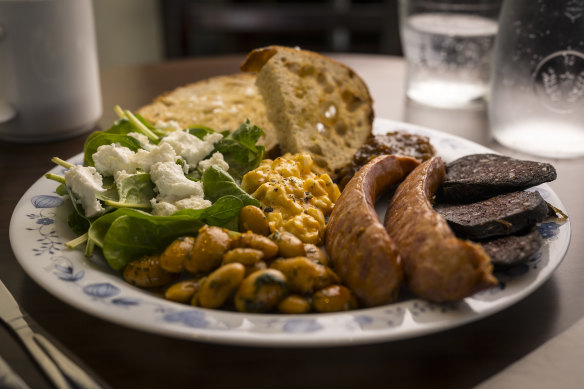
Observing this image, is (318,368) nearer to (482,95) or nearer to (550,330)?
(550,330)

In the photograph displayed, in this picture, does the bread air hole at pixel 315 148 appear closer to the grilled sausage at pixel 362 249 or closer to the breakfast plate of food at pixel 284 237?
the breakfast plate of food at pixel 284 237

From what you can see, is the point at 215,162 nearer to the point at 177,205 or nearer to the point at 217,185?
the point at 217,185

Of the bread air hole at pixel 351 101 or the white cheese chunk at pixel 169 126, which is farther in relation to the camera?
the bread air hole at pixel 351 101

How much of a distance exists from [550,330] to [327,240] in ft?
2.02

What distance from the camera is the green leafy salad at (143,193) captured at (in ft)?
5.27

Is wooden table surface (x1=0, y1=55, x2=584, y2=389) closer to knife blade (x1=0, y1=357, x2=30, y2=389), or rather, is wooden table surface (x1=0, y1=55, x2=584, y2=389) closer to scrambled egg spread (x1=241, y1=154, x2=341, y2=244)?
knife blade (x1=0, y1=357, x2=30, y2=389)

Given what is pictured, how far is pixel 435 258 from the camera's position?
1349 millimetres

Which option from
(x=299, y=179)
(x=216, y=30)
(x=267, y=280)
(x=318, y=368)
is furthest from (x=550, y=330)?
(x=216, y=30)

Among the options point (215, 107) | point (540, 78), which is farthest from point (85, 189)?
point (540, 78)

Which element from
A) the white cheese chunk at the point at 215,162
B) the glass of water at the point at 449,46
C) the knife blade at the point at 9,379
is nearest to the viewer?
the knife blade at the point at 9,379

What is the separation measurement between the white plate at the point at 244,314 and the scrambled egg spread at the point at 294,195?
16.7 inches

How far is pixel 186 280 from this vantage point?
4.96 feet

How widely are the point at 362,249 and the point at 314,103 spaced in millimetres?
1171

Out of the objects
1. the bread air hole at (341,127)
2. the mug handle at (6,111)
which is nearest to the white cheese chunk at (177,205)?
the bread air hole at (341,127)
